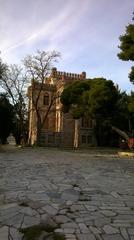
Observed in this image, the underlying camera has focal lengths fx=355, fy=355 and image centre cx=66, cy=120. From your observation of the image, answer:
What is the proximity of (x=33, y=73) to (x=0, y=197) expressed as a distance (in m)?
39.7

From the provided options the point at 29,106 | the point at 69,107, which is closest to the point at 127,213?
the point at 69,107

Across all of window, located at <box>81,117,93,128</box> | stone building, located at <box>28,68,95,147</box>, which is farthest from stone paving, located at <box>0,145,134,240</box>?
window, located at <box>81,117,93,128</box>

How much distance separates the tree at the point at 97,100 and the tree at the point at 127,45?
223 inches

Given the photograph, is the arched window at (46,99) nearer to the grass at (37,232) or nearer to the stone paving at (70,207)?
the stone paving at (70,207)

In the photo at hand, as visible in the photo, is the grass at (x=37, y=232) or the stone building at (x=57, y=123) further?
the stone building at (x=57, y=123)

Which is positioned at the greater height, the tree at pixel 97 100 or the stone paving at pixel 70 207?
the tree at pixel 97 100

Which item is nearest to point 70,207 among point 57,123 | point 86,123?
point 86,123

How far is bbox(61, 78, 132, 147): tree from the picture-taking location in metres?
30.8

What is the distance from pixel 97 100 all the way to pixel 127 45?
6.40 metres

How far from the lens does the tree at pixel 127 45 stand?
24572 millimetres

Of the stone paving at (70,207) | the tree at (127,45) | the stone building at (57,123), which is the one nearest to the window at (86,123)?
the stone building at (57,123)

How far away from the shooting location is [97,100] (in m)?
30.4

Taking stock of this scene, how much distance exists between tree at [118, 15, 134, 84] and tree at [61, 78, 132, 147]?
5671mm

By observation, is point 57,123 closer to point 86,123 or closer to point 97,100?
point 86,123
